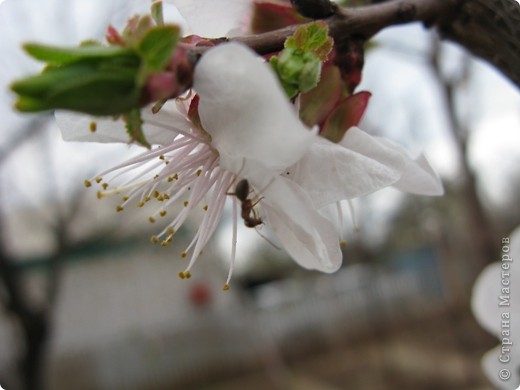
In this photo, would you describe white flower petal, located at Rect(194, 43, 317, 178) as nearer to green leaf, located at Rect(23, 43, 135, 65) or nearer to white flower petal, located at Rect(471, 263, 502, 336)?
green leaf, located at Rect(23, 43, 135, 65)

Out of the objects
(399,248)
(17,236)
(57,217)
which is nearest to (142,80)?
(57,217)

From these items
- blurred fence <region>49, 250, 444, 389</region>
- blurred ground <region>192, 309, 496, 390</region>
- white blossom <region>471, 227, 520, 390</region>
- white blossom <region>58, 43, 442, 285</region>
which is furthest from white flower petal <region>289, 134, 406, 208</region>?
blurred fence <region>49, 250, 444, 389</region>

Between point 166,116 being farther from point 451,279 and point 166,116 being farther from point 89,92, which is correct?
point 451,279

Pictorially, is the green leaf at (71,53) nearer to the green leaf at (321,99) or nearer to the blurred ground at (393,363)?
the green leaf at (321,99)

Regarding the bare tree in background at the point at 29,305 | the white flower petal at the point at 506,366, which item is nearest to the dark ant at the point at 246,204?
the white flower petal at the point at 506,366

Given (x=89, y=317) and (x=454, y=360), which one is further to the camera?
(x=89, y=317)

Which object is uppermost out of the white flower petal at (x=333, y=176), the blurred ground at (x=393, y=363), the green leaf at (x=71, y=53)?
the green leaf at (x=71, y=53)
